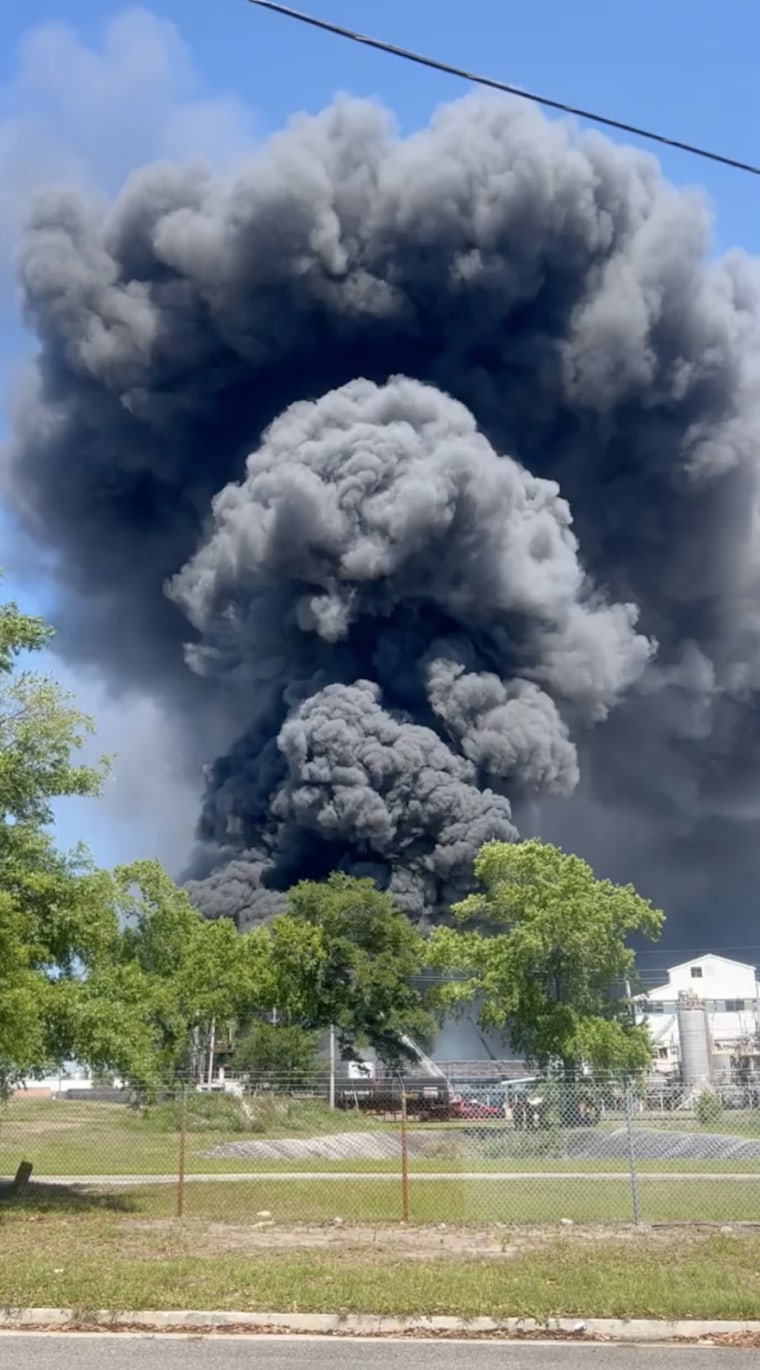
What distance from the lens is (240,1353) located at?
7543 mm

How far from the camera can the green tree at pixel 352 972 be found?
4750cm

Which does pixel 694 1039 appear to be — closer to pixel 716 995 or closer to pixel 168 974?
pixel 716 995

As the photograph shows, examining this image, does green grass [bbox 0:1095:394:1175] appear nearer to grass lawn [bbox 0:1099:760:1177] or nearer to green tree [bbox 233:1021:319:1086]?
grass lawn [bbox 0:1099:760:1177]

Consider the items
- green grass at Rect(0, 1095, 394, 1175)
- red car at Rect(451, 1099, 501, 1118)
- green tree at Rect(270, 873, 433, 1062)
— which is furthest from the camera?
green tree at Rect(270, 873, 433, 1062)

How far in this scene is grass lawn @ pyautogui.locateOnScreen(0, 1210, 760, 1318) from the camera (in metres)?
8.56

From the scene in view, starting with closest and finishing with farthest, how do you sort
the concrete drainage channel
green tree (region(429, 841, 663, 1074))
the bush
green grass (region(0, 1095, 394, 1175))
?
the concrete drainage channel
green grass (region(0, 1095, 394, 1175))
the bush
green tree (region(429, 841, 663, 1074))

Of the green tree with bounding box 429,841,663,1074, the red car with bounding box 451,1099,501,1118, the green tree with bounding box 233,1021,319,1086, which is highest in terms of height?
the green tree with bounding box 429,841,663,1074

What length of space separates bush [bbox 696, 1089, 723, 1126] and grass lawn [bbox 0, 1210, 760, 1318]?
57.3 ft

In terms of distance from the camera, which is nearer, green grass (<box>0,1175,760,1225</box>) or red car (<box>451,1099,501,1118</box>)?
green grass (<box>0,1175,760,1225</box>)

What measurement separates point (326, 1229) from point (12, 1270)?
4222 mm

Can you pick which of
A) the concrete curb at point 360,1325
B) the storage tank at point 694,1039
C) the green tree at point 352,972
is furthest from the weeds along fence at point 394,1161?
the storage tank at point 694,1039

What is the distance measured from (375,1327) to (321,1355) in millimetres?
795

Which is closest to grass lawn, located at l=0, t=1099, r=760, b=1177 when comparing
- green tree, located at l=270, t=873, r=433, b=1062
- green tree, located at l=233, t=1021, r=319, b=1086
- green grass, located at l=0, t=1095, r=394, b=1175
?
green grass, located at l=0, t=1095, r=394, b=1175

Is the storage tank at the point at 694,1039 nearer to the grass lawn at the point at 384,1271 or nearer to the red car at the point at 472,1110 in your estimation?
the red car at the point at 472,1110
